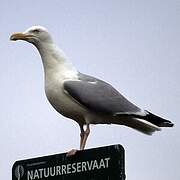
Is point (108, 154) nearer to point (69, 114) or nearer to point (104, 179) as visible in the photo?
point (104, 179)

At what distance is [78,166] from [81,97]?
4.34 feet

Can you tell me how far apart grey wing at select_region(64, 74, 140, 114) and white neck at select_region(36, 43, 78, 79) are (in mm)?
125

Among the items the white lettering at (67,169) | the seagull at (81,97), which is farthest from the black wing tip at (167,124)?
the white lettering at (67,169)

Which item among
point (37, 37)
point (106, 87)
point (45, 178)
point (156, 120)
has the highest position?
point (37, 37)

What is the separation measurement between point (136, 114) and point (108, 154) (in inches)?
57.6

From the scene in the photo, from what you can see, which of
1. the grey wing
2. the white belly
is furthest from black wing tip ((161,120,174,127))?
the white belly

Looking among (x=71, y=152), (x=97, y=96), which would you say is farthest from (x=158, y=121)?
(x=71, y=152)

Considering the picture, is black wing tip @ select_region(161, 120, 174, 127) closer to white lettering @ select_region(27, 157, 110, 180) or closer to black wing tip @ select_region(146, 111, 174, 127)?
black wing tip @ select_region(146, 111, 174, 127)

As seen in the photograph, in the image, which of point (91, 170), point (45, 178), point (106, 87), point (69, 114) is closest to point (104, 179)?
point (91, 170)

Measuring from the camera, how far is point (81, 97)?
4.96m

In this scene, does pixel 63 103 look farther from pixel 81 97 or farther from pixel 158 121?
pixel 158 121

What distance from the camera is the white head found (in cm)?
524

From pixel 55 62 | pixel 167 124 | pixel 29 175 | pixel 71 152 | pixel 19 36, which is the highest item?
pixel 19 36

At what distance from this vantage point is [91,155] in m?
3.70
